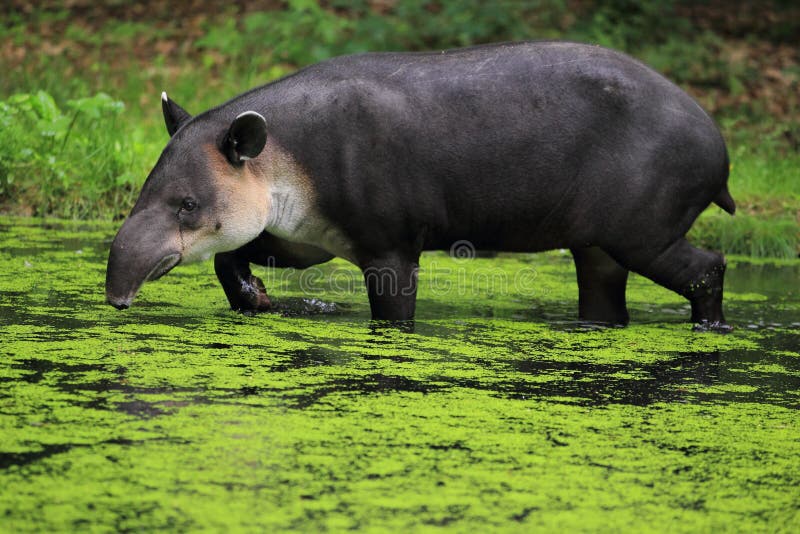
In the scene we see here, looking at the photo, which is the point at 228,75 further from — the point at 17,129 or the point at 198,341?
the point at 198,341

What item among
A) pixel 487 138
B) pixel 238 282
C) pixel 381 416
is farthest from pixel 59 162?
pixel 381 416

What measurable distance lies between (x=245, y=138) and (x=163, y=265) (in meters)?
0.61

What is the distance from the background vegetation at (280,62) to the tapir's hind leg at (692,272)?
2701 mm

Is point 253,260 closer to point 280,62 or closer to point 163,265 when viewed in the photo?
point 163,265

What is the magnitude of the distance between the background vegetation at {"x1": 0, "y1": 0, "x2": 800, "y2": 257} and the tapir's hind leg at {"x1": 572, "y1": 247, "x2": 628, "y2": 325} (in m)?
2.61

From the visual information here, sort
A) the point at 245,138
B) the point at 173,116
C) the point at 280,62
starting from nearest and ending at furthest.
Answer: the point at 245,138 < the point at 173,116 < the point at 280,62

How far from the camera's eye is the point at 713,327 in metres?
6.12

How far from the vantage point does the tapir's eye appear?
546 cm

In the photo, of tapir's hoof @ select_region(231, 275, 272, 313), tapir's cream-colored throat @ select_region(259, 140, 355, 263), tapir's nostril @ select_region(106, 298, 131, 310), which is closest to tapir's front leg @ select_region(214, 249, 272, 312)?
tapir's hoof @ select_region(231, 275, 272, 313)

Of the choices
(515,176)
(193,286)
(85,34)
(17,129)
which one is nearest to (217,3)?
(85,34)

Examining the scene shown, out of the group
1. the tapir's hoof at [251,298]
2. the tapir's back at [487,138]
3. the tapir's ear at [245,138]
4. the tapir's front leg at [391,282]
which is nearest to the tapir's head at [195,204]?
the tapir's ear at [245,138]

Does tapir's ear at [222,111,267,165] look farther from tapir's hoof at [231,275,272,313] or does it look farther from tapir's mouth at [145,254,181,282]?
tapir's hoof at [231,275,272,313]

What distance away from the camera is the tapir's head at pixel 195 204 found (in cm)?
533

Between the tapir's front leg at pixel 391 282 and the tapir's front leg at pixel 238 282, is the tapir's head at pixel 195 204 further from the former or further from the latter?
the tapir's front leg at pixel 391 282
